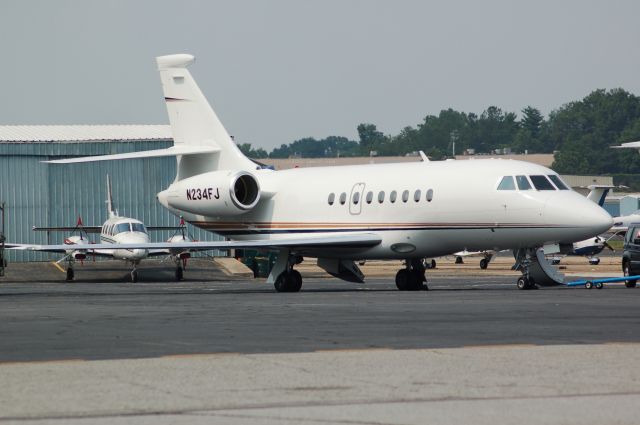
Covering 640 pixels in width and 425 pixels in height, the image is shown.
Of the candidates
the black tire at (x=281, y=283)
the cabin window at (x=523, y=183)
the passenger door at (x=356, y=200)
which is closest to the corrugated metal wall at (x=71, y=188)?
the black tire at (x=281, y=283)

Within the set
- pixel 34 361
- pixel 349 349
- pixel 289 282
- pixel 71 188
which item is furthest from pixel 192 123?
pixel 71 188

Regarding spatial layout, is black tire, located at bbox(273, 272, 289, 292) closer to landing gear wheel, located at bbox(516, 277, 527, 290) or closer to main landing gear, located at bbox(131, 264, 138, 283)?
landing gear wheel, located at bbox(516, 277, 527, 290)

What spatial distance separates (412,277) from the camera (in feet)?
106

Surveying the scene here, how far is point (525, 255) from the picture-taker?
97.0 feet

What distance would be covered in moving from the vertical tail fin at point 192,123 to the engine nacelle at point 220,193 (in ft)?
3.61

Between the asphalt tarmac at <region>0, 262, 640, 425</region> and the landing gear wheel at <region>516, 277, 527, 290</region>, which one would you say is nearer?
the asphalt tarmac at <region>0, 262, 640, 425</region>

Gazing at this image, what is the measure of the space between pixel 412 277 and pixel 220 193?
18.0 ft

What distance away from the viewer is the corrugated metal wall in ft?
194

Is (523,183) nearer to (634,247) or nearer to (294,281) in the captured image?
(634,247)

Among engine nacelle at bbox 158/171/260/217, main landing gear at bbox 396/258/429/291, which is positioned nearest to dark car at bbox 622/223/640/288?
main landing gear at bbox 396/258/429/291

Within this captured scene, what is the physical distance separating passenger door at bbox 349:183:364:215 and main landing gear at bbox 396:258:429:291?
6.06 ft

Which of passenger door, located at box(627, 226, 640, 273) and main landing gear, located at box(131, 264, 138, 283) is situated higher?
passenger door, located at box(627, 226, 640, 273)

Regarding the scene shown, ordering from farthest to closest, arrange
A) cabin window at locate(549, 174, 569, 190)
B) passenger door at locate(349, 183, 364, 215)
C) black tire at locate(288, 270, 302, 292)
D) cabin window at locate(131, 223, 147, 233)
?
cabin window at locate(131, 223, 147, 233) < passenger door at locate(349, 183, 364, 215) < black tire at locate(288, 270, 302, 292) < cabin window at locate(549, 174, 569, 190)

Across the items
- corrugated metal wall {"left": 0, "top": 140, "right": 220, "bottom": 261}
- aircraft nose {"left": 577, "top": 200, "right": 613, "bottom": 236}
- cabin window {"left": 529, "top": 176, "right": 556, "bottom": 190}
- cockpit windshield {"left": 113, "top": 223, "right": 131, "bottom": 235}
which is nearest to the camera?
aircraft nose {"left": 577, "top": 200, "right": 613, "bottom": 236}
